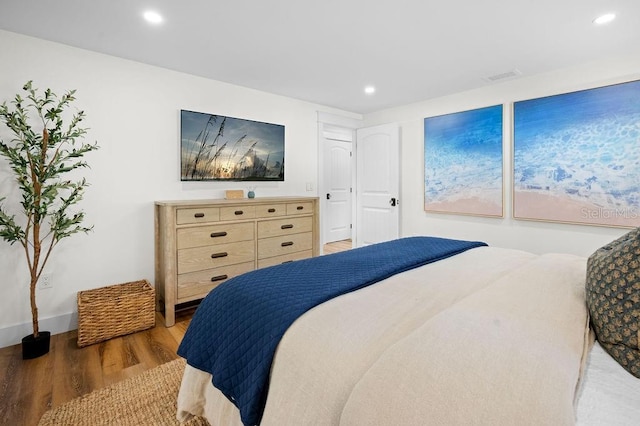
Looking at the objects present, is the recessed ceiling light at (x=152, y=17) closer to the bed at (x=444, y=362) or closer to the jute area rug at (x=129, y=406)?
the bed at (x=444, y=362)

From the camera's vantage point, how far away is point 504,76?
3.25 m

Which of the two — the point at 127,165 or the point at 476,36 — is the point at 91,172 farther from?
the point at 476,36

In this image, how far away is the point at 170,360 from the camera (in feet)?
7.06

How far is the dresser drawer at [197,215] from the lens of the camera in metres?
2.71

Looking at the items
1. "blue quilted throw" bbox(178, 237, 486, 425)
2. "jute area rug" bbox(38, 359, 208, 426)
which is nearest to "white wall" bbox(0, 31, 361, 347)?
"jute area rug" bbox(38, 359, 208, 426)

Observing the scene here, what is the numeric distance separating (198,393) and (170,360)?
36.1 inches

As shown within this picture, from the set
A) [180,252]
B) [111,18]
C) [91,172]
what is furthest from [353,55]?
[91,172]

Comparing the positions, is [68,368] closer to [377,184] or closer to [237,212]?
[237,212]

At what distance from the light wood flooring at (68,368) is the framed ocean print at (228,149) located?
1.58 metres

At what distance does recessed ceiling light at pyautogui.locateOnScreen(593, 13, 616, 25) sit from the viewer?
212 centimetres

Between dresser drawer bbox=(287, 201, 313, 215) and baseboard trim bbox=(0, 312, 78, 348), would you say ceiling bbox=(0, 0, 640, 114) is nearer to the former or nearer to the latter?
dresser drawer bbox=(287, 201, 313, 215)

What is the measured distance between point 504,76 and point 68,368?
14.9 ft

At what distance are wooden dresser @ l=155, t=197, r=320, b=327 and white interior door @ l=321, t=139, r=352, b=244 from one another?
2.31m

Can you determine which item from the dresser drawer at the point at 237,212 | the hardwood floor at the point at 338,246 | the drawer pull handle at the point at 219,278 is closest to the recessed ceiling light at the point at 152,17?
the dresser drawer at the point at 237,212
